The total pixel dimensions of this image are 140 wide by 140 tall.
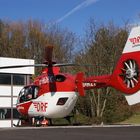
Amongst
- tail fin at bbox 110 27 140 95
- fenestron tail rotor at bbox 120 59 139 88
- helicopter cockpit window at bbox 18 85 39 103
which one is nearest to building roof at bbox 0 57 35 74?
helicopter cockpit window at bbox 18 85 39 103

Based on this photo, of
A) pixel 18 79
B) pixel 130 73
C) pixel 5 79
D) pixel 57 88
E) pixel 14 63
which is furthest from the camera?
pixel 18 79

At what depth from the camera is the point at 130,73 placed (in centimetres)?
2773

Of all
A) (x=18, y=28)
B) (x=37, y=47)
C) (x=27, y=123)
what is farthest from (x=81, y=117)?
(x=18, y=28)

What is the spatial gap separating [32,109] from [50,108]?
1684 millimetres

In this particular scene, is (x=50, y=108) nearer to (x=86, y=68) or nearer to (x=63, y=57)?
(x=86, y=68)

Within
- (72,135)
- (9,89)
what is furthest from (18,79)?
(72,135)

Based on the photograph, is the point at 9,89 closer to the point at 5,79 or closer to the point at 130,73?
the point at 5,79

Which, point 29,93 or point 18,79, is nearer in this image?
point 29,93

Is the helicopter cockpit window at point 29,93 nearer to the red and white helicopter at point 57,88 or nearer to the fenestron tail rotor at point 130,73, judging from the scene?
the red and white helicopter at point 57,88

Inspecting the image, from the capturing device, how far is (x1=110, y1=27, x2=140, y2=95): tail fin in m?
27.2

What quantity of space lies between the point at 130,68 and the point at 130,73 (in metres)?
0.85

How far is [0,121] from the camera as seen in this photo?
158 feet

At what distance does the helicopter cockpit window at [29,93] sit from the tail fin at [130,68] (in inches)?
267

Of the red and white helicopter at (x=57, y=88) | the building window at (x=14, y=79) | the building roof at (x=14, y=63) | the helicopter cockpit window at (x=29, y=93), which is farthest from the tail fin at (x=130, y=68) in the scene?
the building window at (x=14, y=79)
